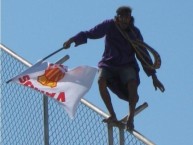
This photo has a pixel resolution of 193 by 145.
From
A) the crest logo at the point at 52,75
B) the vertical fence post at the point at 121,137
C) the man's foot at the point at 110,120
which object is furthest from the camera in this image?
the crest logo at the point at 52,75

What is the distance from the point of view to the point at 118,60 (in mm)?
9820

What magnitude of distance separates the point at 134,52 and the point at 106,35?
0.32 meters

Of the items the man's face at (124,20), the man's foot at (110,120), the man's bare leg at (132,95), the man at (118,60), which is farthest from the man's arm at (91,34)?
the man's foot at (110,120)

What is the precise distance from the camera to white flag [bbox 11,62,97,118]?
1018 centimetres

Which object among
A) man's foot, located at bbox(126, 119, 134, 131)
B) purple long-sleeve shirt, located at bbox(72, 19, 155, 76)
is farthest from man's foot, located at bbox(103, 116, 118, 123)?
purple long-sleeve shirt, located at bbox(72, 19, 155, 76)

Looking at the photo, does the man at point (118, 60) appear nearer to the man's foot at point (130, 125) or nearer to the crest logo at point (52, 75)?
the man's foot at point (130, 125)

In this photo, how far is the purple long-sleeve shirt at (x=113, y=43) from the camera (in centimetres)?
984

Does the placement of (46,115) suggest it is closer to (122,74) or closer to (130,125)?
(122,74)

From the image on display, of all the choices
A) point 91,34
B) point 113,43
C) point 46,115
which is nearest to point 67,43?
point 91,34

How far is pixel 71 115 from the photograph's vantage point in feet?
32.5

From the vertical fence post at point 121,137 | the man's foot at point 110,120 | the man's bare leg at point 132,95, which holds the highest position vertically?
the man's bare leg at point 132,95

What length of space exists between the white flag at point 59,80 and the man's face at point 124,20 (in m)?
0.57

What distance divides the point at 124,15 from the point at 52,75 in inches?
41.1

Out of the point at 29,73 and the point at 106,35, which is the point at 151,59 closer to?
the point at 106,35
